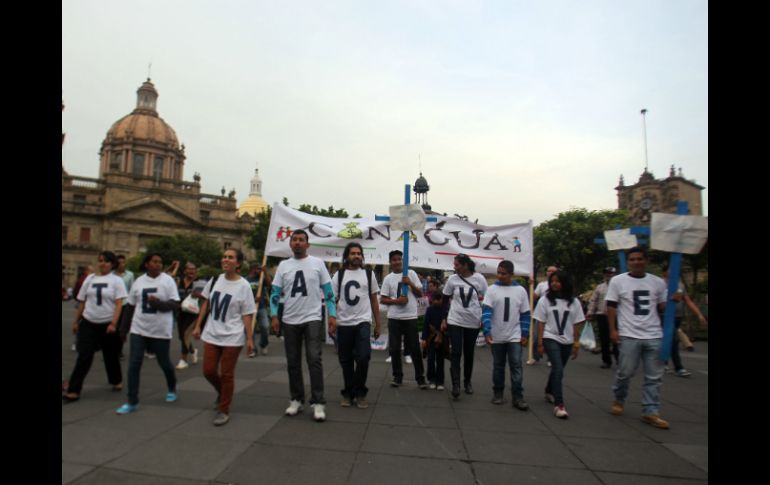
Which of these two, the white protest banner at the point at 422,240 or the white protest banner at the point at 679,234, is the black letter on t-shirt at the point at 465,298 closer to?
the white protest banner at the point at 679,234

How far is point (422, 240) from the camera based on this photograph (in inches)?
351

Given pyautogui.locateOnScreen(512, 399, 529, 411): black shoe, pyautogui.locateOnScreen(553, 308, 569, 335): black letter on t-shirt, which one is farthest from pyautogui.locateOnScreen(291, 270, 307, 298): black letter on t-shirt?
pyautogui.locateOnScreen(553, 308, 569, 335): black letter on t-shirt

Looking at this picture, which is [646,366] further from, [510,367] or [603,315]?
[603,315]

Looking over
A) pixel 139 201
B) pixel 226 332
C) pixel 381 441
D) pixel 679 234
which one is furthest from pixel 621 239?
pixel 139 201

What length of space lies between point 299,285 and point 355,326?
859mm

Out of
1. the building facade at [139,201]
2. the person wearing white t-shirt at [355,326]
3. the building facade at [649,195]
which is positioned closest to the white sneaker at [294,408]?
the person wearing white t-shirt at [355,326]

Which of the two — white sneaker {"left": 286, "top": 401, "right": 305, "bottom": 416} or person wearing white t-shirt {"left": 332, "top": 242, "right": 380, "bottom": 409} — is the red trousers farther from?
person wearing white t-shirt {"left": 332, "top": 242, "right": 380, "bottom": 409}

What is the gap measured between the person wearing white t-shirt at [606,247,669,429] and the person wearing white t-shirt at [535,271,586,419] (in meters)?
0.47

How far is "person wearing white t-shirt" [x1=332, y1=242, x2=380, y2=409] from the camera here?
5.36 metres

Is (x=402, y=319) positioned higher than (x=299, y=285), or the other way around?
(x=299, y=285)

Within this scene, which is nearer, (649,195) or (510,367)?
(510,367)

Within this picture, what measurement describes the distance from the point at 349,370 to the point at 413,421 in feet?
3.36
